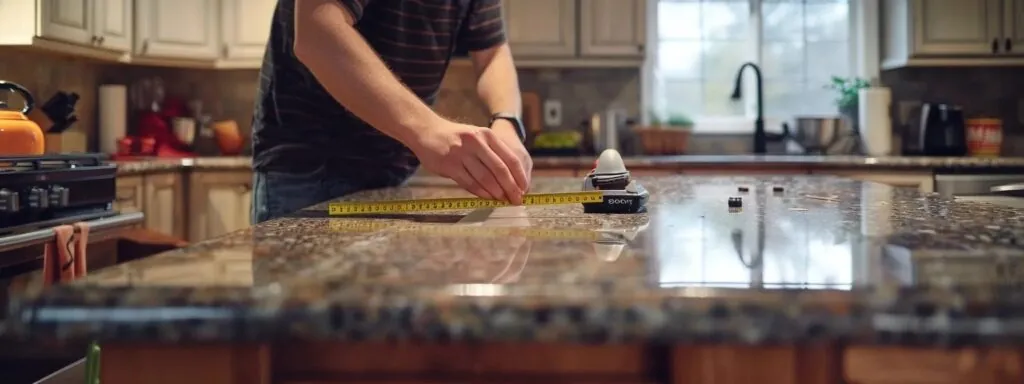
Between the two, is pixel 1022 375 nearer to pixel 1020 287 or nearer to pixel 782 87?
pixel 1020 287

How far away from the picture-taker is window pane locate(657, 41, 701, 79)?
4410 millimetres

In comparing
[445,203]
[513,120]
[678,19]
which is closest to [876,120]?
[678,19]

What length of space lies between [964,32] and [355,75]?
3556 millimetres

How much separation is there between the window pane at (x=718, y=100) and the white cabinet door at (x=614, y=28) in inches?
28.8

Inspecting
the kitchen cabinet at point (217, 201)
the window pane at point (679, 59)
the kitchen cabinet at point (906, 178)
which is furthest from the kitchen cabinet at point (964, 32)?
the kitchen cabinet at point (217, 201)

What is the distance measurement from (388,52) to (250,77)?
2.91m

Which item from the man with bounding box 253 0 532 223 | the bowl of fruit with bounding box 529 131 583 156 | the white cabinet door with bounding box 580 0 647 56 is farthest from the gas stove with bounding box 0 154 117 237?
the white cabinet door with bounding box 580 0 647 56

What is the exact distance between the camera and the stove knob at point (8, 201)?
196 centimetres

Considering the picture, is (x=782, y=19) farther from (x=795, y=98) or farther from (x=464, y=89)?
(x=464, y=89)

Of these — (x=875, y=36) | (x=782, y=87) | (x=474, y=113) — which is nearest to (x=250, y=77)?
(x=474, y=113)

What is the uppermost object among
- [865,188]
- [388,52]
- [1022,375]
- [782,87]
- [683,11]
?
[683,11]

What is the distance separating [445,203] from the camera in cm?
110

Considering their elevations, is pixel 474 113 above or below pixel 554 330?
above

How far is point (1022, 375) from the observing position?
1.64 ft
